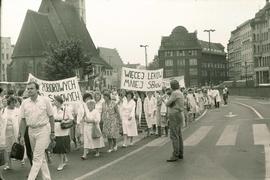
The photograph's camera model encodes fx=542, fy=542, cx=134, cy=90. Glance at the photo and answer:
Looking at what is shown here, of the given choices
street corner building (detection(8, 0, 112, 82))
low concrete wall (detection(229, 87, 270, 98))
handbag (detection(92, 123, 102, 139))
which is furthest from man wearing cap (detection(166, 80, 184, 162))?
street corner building (detection(8, 0, 112, 82))

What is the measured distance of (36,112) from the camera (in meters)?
9.13

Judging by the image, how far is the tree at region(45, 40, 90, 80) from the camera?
2773 inches

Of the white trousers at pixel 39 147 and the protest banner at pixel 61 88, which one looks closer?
the white trousers at pixel 39 147

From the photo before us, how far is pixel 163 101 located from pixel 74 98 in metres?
6.51

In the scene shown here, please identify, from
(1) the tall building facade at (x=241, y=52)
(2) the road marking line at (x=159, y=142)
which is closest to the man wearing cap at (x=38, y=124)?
(2) the road marking line at (x=159, y=142)

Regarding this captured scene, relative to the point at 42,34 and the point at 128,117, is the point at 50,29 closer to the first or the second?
the point at 42,34

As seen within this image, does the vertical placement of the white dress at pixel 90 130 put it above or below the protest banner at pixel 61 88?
below

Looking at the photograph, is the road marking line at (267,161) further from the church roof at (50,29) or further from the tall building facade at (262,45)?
the tall building facade at (262,45)

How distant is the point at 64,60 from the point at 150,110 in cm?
5180

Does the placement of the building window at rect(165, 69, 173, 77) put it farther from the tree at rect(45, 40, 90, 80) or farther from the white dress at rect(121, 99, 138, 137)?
the white dress at rect(121, 99, 138, 137)

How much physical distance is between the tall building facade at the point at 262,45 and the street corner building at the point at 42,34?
37.0 meters

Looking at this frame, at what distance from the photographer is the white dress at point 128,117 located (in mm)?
15969

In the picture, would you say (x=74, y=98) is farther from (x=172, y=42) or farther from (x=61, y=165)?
(x=172, y=42)

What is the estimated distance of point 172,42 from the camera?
138m
